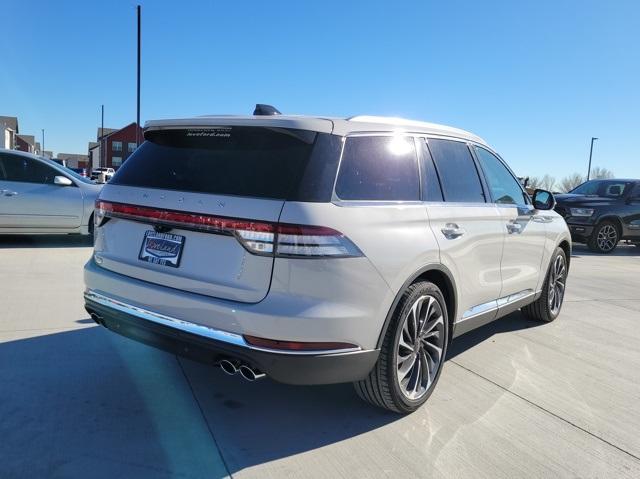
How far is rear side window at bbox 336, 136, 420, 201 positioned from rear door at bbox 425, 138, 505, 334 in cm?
20

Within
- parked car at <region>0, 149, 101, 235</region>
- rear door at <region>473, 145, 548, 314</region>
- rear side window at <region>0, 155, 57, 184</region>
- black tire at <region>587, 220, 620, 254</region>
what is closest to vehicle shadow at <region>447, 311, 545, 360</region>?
rear door at <region>473, 145, 548, 314</region>

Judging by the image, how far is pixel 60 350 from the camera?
4.14 meters

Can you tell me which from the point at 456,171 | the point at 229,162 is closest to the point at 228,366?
the point at 229,162

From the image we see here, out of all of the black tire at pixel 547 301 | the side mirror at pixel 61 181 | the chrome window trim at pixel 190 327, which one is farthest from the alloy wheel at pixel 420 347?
the side mirror at pixel 61 181

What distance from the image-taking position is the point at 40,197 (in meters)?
8.96

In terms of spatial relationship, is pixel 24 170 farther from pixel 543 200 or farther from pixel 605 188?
pixel 605 188

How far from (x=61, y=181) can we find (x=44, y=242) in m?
1.35

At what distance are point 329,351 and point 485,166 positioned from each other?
2.47m

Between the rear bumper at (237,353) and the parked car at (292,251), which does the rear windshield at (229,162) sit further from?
the rear bumper at (237,353)

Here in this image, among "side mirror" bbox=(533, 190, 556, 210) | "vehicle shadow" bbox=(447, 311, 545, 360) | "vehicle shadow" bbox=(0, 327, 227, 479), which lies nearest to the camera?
"vehicle shadow" bbox=(0, 327, 227, 479)

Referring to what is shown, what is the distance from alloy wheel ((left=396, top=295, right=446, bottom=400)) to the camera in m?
3.30

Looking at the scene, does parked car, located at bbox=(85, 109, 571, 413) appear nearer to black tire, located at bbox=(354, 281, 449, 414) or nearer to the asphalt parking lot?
black tire, located at bbox=(354, 281, 449, 414)

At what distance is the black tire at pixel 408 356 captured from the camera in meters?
3.11

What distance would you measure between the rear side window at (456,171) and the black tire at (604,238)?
32.6 feet
